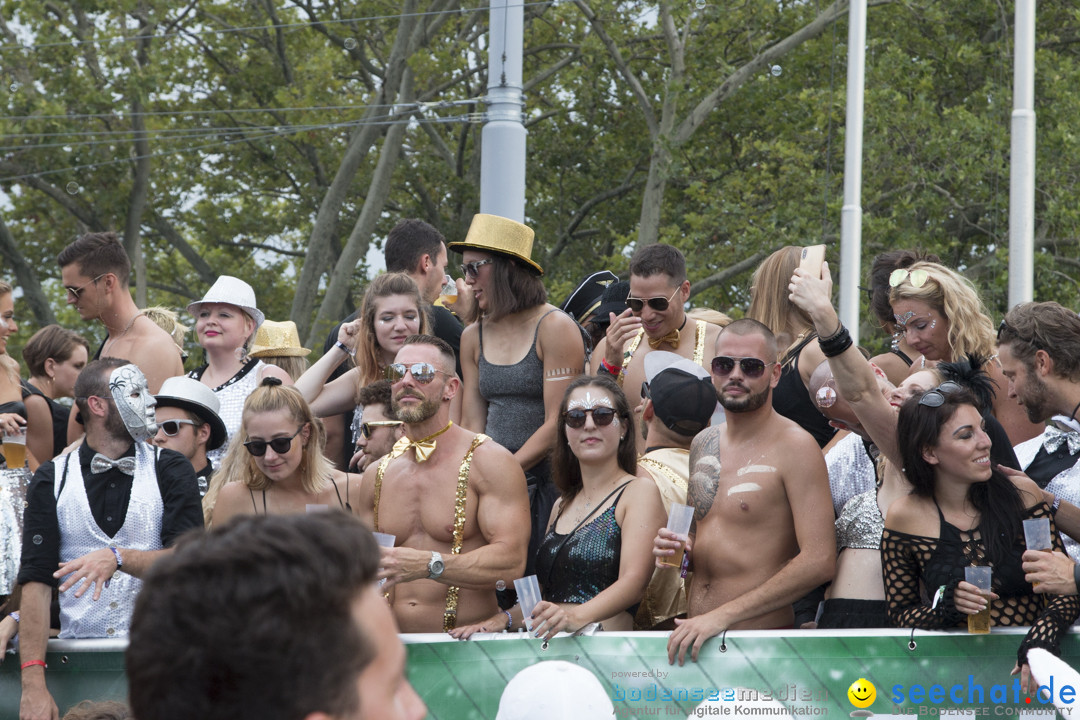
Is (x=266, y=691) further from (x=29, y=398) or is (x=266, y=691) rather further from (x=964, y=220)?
(x=964, y=220)

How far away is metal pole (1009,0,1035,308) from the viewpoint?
36.7 ft

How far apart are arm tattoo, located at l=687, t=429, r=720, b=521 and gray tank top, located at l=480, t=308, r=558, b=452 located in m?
0.93

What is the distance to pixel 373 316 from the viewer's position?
5941mm

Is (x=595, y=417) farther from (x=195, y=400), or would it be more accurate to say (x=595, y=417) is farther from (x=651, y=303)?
(x=195, y=400)

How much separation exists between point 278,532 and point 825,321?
10.2ft

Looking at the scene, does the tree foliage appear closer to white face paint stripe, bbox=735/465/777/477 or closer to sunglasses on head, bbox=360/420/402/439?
sunglasses on head, bbox=360/420/402/439

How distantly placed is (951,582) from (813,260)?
1255mm

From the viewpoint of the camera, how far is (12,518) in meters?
5.06

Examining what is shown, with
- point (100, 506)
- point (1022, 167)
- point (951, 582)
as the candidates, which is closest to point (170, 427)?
point (100, 506)

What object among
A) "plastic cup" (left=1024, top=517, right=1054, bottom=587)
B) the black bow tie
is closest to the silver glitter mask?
the black bow tie

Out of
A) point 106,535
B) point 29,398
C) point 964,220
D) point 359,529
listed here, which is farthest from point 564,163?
point 359,529

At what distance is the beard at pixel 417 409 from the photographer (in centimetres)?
489

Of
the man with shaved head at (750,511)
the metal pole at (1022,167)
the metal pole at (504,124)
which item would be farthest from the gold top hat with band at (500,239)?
the metal pole at (1022,167)

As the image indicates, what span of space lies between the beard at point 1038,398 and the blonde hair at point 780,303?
967mm
